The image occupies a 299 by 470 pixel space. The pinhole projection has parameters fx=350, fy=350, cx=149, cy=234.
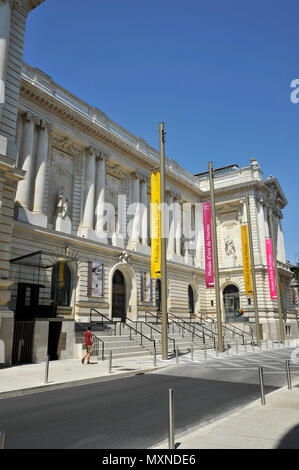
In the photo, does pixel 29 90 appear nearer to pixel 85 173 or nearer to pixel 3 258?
pixel 85 173

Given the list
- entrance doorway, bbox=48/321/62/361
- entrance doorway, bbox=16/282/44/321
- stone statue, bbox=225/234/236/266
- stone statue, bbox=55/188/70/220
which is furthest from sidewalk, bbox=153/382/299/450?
stone statue, bbox=225/234/236/266

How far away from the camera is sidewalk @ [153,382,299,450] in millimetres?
5203

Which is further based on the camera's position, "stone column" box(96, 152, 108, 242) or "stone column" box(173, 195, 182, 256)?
"stone column" box(173, 195, 182, 256)

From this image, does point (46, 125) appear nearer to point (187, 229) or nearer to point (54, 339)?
point (54, 339)

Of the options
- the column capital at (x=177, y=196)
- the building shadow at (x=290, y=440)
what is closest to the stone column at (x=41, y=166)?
the column capital at (x=177, y=196)

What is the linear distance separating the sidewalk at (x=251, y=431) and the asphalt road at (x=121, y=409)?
1.51ft

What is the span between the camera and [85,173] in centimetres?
3092

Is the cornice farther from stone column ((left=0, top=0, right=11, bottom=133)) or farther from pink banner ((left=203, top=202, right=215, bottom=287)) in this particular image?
pink banner ((left=203, top=202, right=215, bottom=287))

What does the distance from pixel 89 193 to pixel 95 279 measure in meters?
7.57

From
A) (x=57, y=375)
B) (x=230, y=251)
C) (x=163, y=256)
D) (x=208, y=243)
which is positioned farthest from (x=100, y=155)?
(x=230, y=251)

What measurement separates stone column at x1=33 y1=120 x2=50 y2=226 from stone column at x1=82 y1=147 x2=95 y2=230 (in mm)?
4464

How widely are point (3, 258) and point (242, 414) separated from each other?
42.5ft

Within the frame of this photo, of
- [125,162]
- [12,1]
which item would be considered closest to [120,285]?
[125,162]

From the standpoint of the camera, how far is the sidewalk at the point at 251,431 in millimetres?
5203
